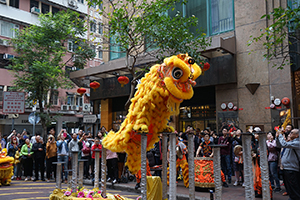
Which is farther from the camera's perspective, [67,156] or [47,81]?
[47,81]

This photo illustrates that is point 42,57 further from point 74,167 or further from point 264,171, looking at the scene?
point 264,171

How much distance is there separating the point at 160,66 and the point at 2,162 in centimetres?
675

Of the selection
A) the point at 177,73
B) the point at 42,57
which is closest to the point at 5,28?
the point at 42,57

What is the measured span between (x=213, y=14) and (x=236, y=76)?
140 inches

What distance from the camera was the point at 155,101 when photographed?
4500mm

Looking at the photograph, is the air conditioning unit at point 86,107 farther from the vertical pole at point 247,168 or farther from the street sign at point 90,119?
the vertical pole at point 247,168

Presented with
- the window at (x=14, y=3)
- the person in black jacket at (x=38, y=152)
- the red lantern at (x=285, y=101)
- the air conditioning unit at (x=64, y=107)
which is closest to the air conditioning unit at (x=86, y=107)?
the air conditioning unit at (x=64, y=107)

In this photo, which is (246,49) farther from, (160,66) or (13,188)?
(13,188)

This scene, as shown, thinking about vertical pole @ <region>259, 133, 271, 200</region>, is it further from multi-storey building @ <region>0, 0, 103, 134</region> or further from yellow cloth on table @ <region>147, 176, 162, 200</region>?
multi-storey building @ <region>0, 0, 103, 134</region>

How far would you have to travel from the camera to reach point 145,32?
9.36 metres

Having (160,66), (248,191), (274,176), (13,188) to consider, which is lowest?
(13,188)

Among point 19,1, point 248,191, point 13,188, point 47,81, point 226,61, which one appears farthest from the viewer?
point 19,1

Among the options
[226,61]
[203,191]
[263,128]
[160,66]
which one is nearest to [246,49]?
[226,61]

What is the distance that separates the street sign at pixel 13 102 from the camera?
11502mm
